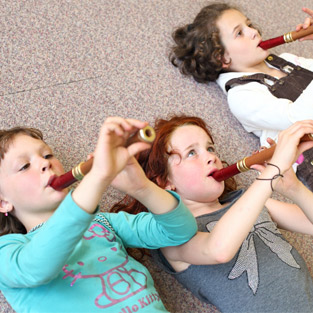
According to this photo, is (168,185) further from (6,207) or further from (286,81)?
(286,81)

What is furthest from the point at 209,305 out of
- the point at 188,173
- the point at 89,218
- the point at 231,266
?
the point at 89,218

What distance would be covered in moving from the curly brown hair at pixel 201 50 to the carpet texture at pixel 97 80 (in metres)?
0.03

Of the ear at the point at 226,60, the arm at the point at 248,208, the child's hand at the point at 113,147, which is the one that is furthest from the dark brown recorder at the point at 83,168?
the ear at the point at 226,60

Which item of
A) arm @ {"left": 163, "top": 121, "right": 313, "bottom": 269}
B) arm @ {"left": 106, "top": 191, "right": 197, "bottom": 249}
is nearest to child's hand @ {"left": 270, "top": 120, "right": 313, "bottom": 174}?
arm @ {"left": 163, "top": 121, "right": 313, "bottom": 269}

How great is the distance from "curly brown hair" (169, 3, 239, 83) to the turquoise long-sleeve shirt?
2.07ft

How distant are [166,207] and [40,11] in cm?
83

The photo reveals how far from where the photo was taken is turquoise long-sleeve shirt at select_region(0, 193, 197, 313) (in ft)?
2.18

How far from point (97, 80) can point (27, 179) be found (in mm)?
486

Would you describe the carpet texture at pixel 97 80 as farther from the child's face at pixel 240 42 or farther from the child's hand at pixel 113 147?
the child's hand at pixel 113 147

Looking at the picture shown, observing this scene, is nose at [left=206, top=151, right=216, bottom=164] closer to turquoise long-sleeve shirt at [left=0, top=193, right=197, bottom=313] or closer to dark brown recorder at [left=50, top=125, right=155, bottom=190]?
turquoise long-sleeve shirt at [left=0, top=193, right=197, bottom=313]

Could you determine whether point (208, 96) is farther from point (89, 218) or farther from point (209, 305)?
point (89, 218)

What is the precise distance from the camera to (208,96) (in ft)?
4.51

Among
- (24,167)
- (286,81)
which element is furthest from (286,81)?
(24,167)

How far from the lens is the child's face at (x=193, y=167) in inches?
38.4
